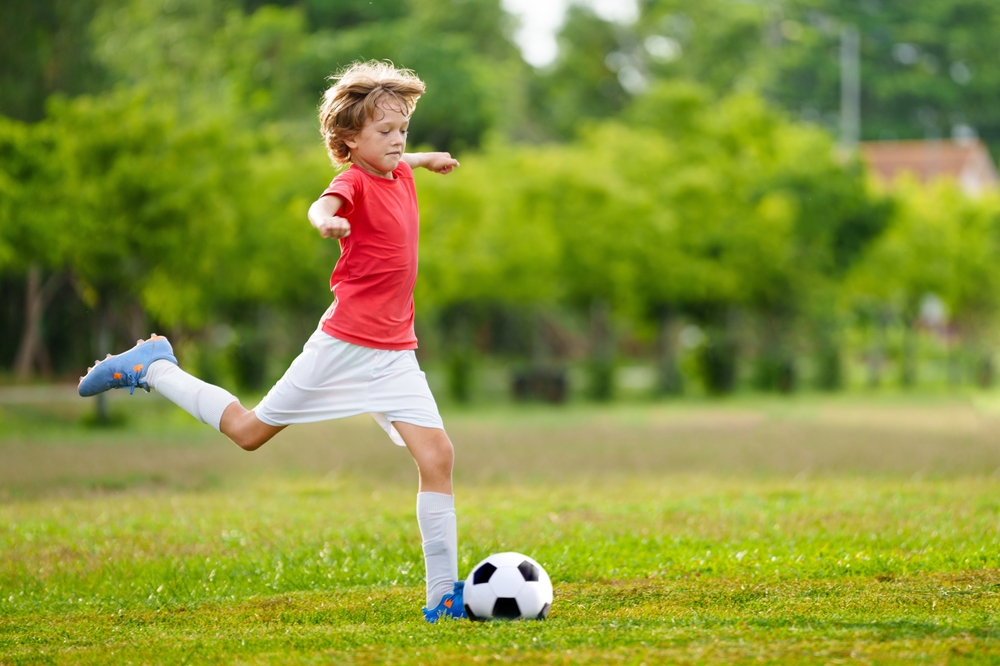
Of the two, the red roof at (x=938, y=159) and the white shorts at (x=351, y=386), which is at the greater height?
the red roof at (x=938, y=159)

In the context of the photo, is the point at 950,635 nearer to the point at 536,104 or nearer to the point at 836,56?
the point at 536,104

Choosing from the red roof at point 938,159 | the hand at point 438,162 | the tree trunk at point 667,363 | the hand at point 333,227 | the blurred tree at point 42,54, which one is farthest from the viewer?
the red roof at point 938,159

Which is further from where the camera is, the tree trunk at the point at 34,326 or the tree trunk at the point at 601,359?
the tree trunk at the point at 34,326

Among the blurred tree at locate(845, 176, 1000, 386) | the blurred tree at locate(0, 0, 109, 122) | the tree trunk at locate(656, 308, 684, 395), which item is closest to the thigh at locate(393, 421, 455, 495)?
the blurred tree at locate(0, 0, 109, 122)

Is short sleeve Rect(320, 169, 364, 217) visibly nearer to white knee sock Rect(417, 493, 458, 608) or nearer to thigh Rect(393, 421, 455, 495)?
thigh Rect(393, 421, 455, 495)

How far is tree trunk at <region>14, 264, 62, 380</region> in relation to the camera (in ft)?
87.8

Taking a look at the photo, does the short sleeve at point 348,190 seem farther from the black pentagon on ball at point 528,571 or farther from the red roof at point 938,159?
the red roof at point 938,159

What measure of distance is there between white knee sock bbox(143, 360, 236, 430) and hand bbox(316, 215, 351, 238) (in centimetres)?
109

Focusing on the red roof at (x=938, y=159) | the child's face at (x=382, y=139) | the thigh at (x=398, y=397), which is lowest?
the thigh at (x=398, y=397)

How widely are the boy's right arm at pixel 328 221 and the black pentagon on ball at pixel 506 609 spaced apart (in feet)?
5.19

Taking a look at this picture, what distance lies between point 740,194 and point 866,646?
80.2 feet

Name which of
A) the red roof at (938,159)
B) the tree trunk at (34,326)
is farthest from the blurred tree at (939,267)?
the red roof at (938,159)

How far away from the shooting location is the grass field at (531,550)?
4.74 metres

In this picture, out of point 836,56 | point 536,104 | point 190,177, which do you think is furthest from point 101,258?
point 836,56
